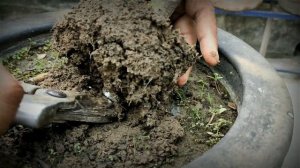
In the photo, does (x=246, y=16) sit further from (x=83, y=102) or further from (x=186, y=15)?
(x=83, y=102)

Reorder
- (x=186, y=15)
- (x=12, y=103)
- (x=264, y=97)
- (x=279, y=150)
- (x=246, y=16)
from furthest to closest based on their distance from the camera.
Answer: (x=246, y=16)
(x=186, y=15)
(x=264, y=97)
(x=279, y=150)
(x=12, y=103)

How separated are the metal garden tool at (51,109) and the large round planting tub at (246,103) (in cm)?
32

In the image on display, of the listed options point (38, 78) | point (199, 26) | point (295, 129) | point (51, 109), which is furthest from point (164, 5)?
point (295, 129)

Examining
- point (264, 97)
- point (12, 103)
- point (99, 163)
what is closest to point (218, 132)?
point (264, 97)

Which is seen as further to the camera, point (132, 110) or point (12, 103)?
point (132, 110)

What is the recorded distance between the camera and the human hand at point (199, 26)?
1111 millimetres

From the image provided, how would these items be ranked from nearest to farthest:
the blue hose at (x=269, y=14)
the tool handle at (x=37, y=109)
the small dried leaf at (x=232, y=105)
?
the tool handle at (x=37, y=109) < the small dried leaf at (x=232, y=105) < the blue hose at (x=269, y=14)

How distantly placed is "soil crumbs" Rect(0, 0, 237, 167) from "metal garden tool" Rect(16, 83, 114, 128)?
50 millimetres

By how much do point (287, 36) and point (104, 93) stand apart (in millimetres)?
1932

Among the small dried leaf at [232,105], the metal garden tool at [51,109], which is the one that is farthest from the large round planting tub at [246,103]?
the metal garden tool at [51,109]

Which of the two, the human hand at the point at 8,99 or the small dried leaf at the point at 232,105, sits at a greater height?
the human hand at the point at 8,99

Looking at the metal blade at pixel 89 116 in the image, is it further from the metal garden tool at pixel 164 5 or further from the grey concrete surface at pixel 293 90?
the grey concrete surface at pixel 293 90

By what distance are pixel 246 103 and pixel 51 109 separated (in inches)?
20.4

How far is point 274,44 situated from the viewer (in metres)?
2.57
